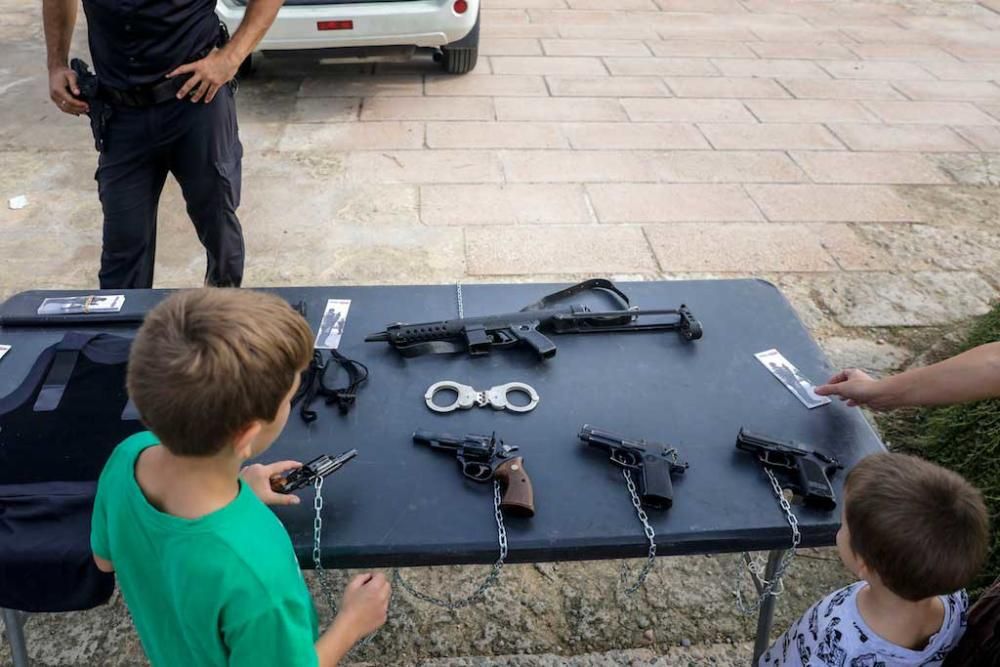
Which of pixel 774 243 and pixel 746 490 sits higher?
pixel 746 490

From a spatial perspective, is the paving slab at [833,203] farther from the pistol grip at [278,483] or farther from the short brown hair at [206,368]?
the short brown hair at [206,368]

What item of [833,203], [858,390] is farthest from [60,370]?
[833,203]

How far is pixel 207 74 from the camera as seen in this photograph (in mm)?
2598

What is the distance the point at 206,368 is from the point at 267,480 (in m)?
0.56

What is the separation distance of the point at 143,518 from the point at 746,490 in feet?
3.92

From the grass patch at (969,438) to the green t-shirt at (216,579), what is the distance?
1.95 metres

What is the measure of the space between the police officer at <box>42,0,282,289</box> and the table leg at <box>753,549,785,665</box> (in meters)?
2.18

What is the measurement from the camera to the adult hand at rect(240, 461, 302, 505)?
1.57m

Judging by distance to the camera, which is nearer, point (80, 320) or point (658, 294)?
point (80, 320)

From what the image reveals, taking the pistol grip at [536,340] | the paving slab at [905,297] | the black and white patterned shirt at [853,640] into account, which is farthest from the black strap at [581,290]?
the paving slab at [905,297]

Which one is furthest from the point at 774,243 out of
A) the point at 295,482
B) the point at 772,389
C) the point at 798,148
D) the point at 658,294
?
the point at 295,482

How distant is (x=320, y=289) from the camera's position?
7.67 ft

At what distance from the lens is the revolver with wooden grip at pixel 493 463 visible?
1611 mm

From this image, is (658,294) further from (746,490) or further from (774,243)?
(774,243)
